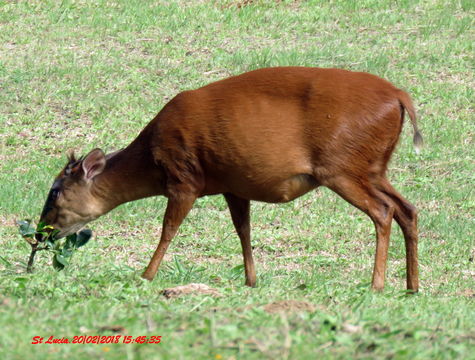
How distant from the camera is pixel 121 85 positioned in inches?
523

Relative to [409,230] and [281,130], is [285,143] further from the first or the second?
[409,230]

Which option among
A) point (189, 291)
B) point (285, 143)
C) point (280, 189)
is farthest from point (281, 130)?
point (189, 291)

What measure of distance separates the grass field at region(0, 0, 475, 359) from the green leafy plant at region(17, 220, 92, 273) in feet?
0.50

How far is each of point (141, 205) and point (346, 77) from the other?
137 inches

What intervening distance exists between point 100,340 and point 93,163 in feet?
12.2

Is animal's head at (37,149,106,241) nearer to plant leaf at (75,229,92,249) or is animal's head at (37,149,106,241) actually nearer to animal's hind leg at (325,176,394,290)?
plant leaf at (75,229,92,249)

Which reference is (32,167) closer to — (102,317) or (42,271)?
(42,271)

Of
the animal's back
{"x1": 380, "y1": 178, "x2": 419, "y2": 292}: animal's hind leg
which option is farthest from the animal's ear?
{"x1": 380, "y1": 178, "x2": 419, "y2": 292}: animal's hind leg

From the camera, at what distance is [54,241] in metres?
7.68

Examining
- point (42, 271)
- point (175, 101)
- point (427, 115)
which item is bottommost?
point (427, 115)

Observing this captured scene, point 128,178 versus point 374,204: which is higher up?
point 128,178

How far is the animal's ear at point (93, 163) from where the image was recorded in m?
8.00

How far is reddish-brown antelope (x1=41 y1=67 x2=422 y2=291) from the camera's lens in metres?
7.36

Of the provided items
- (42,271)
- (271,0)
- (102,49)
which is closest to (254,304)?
(42,271)
